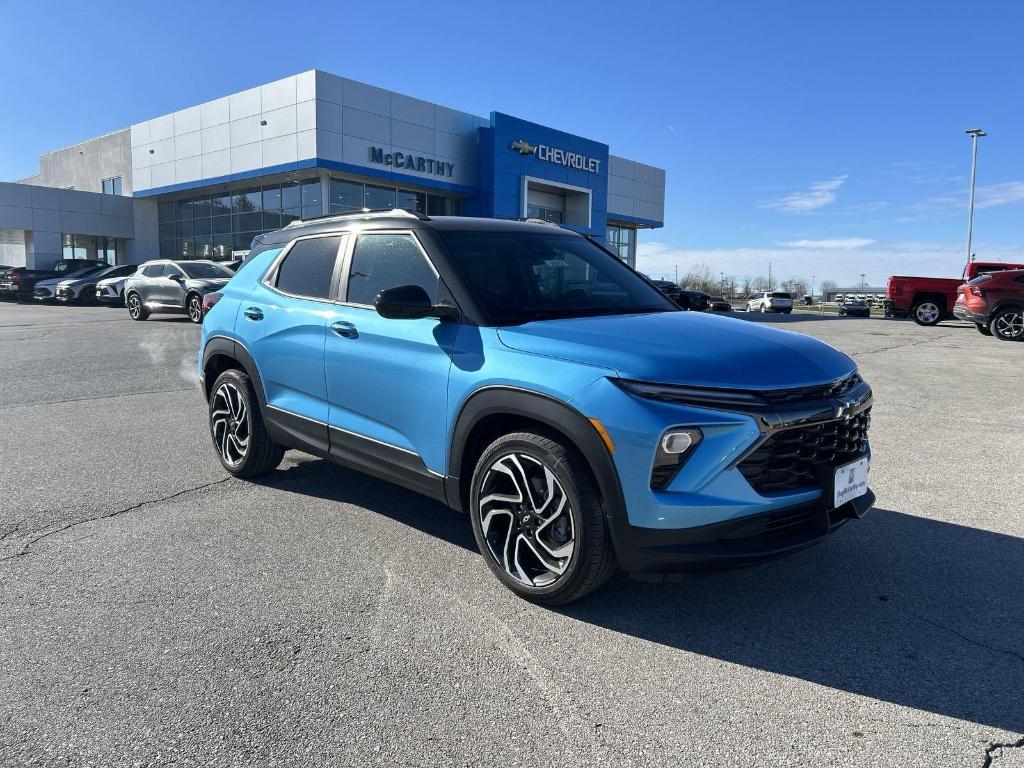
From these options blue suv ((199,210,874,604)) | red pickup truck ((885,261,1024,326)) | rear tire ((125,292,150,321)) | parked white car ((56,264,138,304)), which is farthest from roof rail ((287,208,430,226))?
parked white car ((56,264,138,304))

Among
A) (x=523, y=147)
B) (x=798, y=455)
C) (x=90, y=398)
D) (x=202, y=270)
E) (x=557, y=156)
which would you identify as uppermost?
(x=557, y=156)

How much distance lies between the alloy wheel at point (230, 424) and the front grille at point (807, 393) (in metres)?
3.60

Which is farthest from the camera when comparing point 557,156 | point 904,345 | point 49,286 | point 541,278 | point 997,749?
point 557,156

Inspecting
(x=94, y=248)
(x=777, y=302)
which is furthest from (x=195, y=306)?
(x=777, y=302)

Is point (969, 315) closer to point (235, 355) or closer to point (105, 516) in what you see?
point (235, 355)

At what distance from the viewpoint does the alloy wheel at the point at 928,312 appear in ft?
75.2

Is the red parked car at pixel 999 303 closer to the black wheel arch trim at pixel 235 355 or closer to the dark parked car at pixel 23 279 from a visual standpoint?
the black wheel arch trim at pixel 235 355

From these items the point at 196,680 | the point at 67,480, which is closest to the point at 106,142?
the point at 67,480

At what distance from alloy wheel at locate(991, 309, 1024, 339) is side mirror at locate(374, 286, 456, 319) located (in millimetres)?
18454

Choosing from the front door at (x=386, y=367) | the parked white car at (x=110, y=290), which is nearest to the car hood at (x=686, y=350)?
the front door at (x=386, y=367)

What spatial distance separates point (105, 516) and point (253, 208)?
30.1m

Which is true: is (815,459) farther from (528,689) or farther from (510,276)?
(510,276)

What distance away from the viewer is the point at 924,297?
2300 centimetres

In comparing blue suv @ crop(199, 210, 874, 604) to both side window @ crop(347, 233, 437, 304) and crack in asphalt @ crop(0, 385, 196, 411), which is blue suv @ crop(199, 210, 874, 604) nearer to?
side window @ crop(347, 233, 437, 304)
